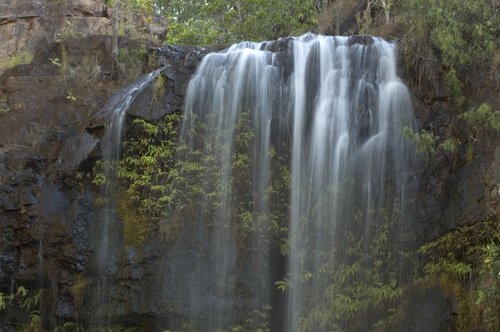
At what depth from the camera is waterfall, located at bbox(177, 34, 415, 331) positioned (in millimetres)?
9281

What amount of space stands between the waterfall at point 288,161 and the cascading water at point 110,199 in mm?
955

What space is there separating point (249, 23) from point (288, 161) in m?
6.34

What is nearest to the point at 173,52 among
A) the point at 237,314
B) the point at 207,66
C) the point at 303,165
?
the point at 207,66

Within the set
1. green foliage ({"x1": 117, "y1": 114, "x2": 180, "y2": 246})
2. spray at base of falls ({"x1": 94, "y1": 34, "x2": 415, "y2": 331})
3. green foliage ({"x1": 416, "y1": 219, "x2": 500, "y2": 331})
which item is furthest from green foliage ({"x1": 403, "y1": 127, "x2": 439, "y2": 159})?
green foliage ({"x1": 117, "y1": 114, "x2": 180, "y2": 246})

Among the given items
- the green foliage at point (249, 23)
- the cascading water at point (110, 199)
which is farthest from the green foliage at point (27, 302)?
the green foliage at point (249, 23)

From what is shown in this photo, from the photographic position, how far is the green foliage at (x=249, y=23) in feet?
50.6

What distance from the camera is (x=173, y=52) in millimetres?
12000

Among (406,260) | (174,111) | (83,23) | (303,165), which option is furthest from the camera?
(83,23)

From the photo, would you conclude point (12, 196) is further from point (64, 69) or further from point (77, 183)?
point (64, 69)

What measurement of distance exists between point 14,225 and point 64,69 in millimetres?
3399

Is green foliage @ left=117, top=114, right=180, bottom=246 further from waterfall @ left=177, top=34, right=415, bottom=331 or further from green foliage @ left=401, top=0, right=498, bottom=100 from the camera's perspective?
green foliage @ left=401, top=0, right=498, bottom=100

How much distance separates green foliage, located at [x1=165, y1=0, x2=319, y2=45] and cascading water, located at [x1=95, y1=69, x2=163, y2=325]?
16.4 ft

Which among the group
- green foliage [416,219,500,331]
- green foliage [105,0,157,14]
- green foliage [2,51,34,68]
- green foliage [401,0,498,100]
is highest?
green foliage [105,0,157,14]

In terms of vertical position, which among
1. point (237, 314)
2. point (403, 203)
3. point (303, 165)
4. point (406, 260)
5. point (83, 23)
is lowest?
point (237, 314)
